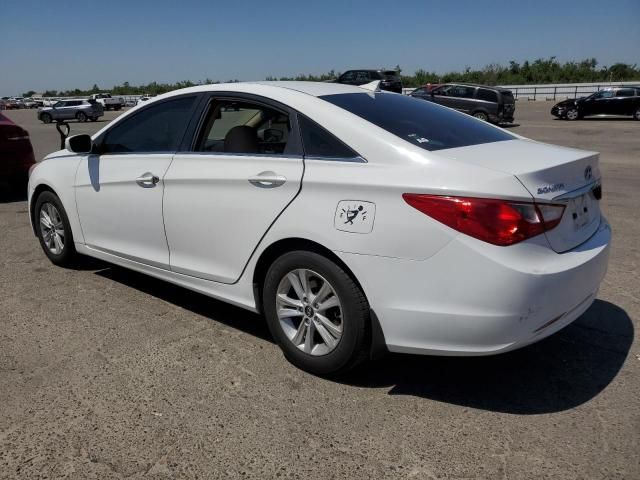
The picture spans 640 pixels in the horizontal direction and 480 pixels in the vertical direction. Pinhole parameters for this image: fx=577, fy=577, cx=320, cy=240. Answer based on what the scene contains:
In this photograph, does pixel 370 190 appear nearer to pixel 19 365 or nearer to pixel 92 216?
pixel 19 365

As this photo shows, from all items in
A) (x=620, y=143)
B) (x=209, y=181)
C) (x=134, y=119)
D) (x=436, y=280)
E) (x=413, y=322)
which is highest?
(x=134, y=119)

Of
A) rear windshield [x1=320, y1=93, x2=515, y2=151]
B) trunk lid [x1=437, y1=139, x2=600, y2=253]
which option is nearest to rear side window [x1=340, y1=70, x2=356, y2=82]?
rear windshield [x1=320, y1=93, x2=515, y2=151]

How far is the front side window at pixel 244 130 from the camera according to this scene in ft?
11.1

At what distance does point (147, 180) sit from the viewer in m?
3.93

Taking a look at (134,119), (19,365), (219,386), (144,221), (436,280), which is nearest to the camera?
(436,280)

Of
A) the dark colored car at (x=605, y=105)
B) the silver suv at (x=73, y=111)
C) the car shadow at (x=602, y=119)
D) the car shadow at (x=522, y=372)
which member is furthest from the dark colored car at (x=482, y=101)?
the silver suv at (x=73, y=111)

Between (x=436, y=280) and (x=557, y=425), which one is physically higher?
(x=436, y=280)

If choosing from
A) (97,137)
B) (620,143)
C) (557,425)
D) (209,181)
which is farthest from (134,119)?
(620,143)

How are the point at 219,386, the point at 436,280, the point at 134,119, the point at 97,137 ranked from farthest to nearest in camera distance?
1. the point at 97,137
2. the point at 134,119
3. the point at 219,386
4. the point at 436,280

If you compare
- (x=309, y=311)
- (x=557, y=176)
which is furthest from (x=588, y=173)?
(x=309, y=311)

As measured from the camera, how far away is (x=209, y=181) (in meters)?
3.53

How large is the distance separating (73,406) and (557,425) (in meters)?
2.40

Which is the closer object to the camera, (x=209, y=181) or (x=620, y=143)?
(x=209, y=181)

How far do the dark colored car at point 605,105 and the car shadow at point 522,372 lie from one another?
23.2 metres
